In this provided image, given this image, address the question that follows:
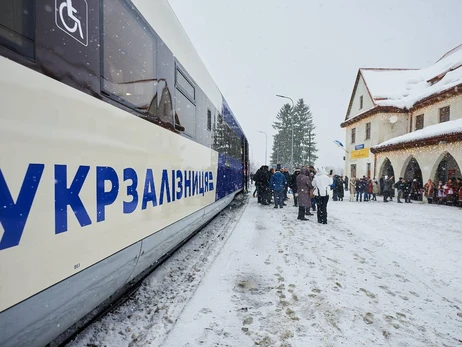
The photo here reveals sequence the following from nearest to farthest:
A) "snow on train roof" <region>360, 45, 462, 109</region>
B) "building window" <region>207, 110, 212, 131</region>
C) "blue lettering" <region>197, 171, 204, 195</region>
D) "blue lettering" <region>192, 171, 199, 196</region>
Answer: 1. "blue lettering" <region>192, 171, 199, 196</region>
2. "blue lettering" <region>197, 171, 204, 195</region>
3. "building window" <region>207, 110, 212, 131</region>
4. "snow on train roof" <region>360, 45, 462, 109</region>

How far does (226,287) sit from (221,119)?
5.23m

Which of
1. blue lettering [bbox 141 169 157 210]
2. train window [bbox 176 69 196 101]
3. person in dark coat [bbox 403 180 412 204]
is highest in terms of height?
train window [bbox 176 69 196 101]

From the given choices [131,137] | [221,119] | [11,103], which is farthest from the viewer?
[221,119]

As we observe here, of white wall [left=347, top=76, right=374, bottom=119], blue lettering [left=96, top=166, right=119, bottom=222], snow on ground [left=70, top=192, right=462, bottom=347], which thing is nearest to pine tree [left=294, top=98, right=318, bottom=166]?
white wall [left=347, top=76, right=374, bottom=119]

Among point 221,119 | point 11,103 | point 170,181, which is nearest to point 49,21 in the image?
point 11,103

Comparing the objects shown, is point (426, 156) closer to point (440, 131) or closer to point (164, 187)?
point (440, 131)

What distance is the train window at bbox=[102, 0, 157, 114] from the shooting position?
2.33 meters

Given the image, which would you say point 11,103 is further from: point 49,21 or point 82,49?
point 82,49

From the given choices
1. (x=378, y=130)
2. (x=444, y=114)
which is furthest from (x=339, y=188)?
(x=378, y=130)

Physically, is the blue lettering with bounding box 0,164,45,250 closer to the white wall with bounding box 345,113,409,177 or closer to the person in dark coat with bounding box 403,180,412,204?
the person in dark coat with bounding box 403,180,412,204

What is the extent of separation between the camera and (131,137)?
2600mm

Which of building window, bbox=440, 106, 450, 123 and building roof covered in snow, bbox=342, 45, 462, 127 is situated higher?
building roof covered in snow, bbox=342, 45, 462, 127

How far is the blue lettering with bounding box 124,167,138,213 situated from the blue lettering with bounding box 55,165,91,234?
1.75 ft

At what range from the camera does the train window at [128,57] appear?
7.65 ft
